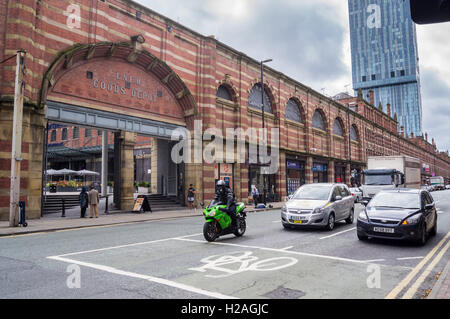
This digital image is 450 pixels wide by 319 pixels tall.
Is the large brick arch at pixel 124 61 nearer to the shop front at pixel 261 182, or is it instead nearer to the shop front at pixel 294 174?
the shop front at pixel 261 182

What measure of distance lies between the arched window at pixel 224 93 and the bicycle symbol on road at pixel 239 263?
68.6 ft

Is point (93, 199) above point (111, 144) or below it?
below

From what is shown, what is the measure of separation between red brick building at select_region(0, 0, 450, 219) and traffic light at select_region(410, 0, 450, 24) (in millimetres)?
16168

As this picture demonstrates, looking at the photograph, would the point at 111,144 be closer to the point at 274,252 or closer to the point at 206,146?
the point at 206,146

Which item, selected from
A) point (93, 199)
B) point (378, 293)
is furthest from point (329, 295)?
point (93, 199)

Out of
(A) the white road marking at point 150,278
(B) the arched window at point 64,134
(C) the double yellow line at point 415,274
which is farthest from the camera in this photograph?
(B) the arched window at point 64,134

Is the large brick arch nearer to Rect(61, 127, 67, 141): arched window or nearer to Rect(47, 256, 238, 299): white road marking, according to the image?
Rect(47, 256, 238, 299): white road marking

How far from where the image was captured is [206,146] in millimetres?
24953

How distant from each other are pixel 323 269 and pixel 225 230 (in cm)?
418

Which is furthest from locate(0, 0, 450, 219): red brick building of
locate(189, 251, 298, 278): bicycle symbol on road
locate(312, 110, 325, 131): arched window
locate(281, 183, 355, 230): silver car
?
locate(189, 251, 298, 278): bicycle symbol on road

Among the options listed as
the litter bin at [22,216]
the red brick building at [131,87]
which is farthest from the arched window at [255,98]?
the litter bin at [22,216]

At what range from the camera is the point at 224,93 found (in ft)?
91.7

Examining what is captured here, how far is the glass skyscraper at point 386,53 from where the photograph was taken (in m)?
153

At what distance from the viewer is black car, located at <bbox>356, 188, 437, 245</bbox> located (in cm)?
880
